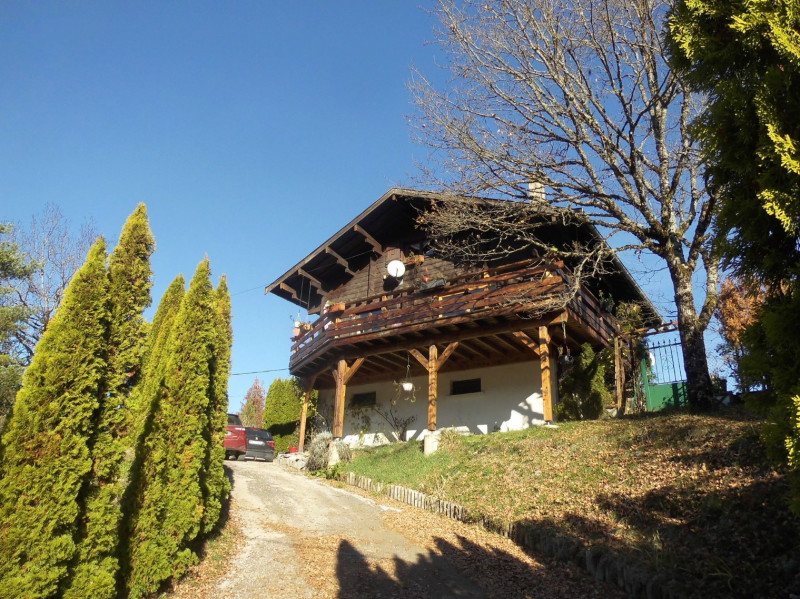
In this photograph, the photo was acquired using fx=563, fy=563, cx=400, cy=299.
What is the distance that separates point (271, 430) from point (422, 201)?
12066mm

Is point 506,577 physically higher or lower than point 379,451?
lower

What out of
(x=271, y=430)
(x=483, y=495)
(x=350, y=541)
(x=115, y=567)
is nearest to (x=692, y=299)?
(x=483, y=495)

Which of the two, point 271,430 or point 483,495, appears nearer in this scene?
A: point 483,495

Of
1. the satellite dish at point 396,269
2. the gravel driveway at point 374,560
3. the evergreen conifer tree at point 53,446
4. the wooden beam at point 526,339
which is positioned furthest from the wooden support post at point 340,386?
the evergreen conifer tree at point 53,446

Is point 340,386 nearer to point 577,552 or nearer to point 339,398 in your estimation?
point 339,398

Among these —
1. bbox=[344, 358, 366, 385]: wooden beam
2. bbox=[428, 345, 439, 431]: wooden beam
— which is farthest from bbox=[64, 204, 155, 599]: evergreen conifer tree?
bbox=[344, 358, 366, 385]: wooden beam

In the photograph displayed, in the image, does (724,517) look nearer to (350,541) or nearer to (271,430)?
(350,541)

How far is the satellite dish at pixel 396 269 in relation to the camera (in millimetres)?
18641

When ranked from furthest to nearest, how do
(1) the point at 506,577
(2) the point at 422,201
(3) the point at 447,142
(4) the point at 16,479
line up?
(2) the point at 422,201, (3) the point at 447,142, (1) the point at 506,577, (4) the point at 16,479

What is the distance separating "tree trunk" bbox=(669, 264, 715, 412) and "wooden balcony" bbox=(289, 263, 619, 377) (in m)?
2.43

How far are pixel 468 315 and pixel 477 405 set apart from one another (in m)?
3.53

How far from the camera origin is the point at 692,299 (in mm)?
12328

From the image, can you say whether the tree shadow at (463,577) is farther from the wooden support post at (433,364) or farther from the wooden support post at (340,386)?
the wooden support post at (340,386)

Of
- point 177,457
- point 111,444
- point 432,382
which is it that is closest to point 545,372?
point 432,382
